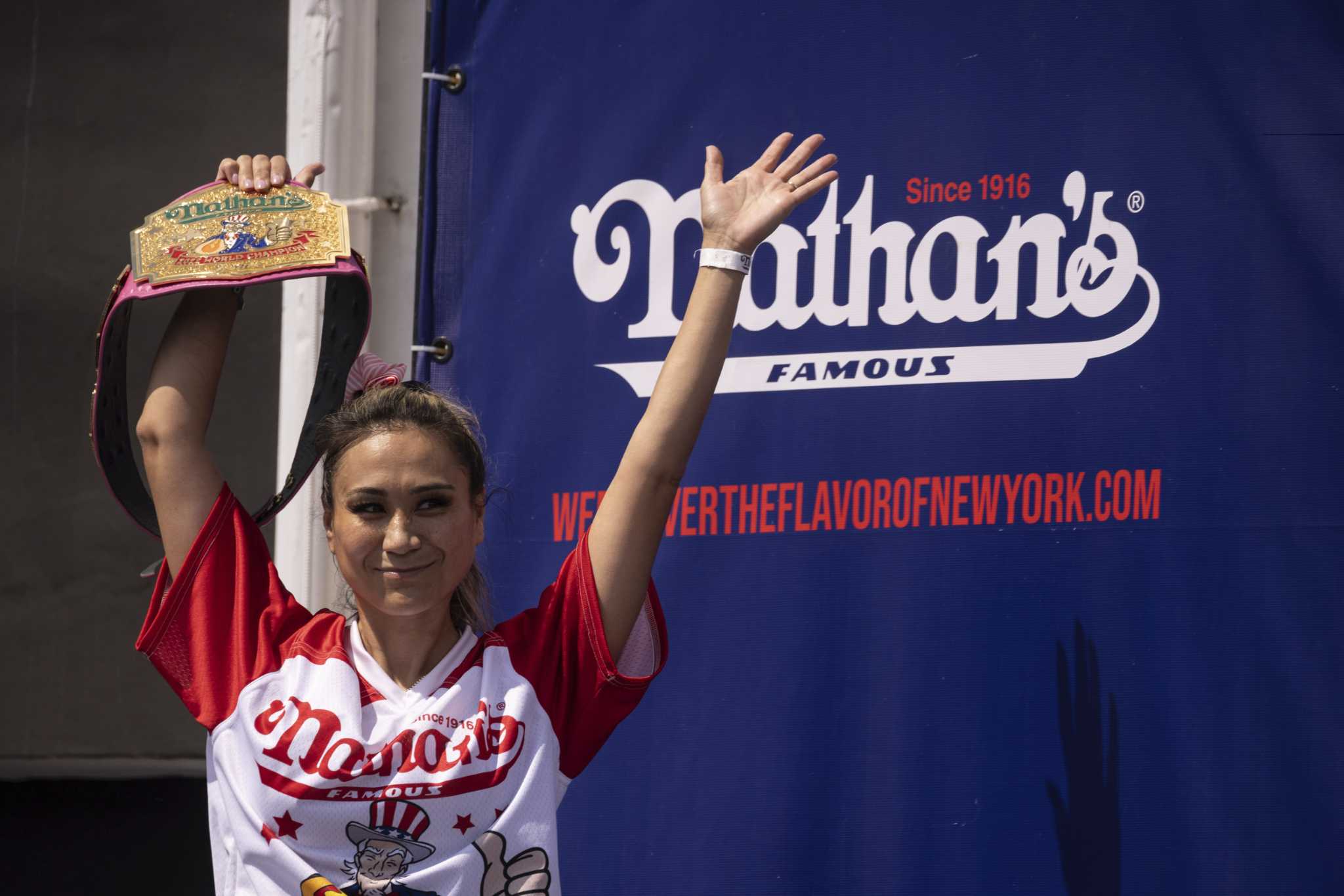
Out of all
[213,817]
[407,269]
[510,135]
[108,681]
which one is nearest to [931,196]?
[510,135]

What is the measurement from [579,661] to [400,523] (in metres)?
0.26

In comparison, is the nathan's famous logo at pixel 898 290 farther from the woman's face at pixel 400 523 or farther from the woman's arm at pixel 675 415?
the woman's face at pixel 400 523

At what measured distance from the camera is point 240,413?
16.3 ft

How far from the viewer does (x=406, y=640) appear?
5.37ft

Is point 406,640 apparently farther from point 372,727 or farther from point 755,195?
point 755,195

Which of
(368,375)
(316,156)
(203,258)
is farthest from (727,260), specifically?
(316,156)

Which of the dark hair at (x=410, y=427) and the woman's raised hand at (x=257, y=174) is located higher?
the woman's raised hand at (x=257, y=174)

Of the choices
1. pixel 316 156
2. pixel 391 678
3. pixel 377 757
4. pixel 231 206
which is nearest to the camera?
pixel 377 757

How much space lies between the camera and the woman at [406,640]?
5.02 feet

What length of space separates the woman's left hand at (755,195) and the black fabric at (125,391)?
1.46 ft

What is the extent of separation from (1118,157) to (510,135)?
0.97 m

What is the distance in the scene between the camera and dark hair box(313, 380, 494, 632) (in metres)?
1.65

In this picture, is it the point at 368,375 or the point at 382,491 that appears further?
the point at 368,375

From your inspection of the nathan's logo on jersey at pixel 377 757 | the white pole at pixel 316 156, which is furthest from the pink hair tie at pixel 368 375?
the white pole at pixel 316 156
